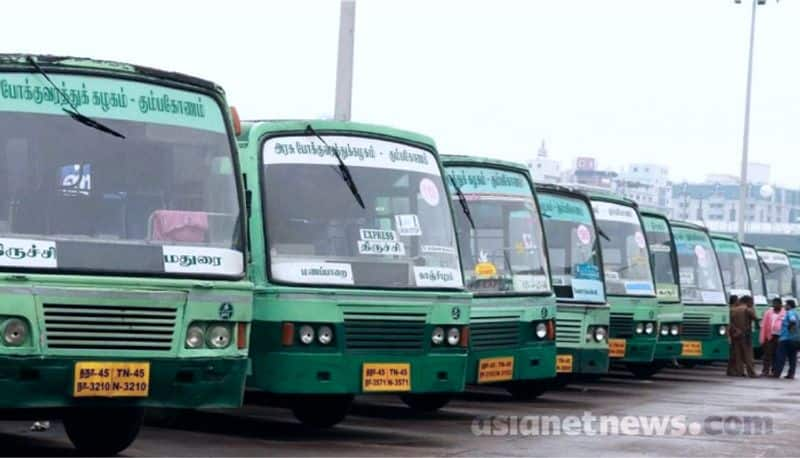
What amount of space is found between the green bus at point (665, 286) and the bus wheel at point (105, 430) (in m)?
13.6

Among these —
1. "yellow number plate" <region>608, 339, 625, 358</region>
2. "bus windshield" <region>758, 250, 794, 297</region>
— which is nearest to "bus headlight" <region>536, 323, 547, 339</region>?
"yellow number plate" <region>608, 339, 625, 358</region>

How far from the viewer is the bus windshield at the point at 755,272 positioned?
108 ft

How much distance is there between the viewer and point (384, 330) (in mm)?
13352

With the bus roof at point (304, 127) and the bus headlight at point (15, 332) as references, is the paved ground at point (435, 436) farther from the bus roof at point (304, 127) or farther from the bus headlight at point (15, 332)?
the bus roof at point (304, 127)

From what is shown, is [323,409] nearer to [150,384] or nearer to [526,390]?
[150,384]

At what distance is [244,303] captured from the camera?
11.4 m

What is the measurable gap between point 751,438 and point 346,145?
14.7ft

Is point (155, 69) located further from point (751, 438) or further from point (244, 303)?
point (751, 438)

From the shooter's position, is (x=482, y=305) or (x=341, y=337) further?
(x=482, y=305)

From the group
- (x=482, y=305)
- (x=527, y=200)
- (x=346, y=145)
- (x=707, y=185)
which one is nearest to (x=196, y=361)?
(x=346, y=145)

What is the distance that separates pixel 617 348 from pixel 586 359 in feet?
8.74

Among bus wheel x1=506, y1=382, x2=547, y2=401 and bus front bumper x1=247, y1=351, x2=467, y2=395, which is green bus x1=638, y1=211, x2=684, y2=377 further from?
bus front bumper x1=247, y1=351, x2=467, y2=395

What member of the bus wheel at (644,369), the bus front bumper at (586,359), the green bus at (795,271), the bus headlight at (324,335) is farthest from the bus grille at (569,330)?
the green bus at (795,271)

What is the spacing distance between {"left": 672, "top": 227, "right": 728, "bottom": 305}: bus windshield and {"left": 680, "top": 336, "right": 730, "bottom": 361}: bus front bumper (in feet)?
1.94
